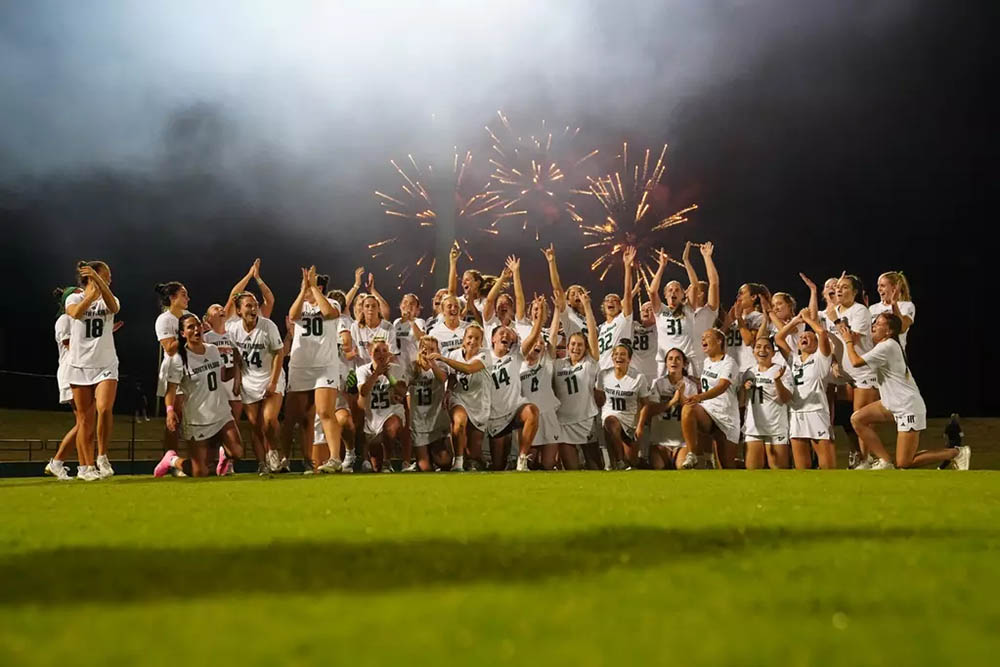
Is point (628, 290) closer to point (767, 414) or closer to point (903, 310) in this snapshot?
point (767, 414)

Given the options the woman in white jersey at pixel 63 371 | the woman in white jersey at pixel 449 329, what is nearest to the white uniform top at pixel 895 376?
the woman in white jersey at pixel 449 329

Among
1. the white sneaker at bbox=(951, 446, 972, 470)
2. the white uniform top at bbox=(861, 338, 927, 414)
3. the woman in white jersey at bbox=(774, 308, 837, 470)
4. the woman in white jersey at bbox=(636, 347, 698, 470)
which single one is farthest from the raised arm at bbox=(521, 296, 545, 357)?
the white sneaker at bbox=(951, 446, 972, 470)

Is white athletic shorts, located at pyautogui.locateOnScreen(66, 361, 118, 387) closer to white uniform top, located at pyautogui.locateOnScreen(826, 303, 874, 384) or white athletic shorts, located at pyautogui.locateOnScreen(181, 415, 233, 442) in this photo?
white athletic shorts, located at pyautogui.locateOnScreen(181, 415, 233, 442)

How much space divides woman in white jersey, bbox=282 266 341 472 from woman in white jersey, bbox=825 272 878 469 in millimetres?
5410

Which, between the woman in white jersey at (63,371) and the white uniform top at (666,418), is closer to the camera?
the woman in white jersey at (63,371)

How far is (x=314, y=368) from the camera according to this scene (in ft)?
35.2

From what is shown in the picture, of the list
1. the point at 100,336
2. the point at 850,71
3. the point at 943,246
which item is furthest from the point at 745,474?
the point at 850,71

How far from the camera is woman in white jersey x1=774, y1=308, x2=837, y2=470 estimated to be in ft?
37.5

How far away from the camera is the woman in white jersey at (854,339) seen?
11219 millimetres

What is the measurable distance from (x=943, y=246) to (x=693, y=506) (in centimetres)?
2474

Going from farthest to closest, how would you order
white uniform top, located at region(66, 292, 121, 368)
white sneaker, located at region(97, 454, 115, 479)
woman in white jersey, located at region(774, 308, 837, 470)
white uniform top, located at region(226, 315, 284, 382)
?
woman in white jersey, located at region(774, 308, 837, 470), white uniform top, located at region(226, 315, 284, 382), white uniform top, located at region(66, 292, 121, 368), white sneaker, located at region(97, 454, 115, 479)

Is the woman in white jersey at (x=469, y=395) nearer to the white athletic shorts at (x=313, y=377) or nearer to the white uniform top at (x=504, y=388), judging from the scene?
the white uniform top at (x=504, y=388)

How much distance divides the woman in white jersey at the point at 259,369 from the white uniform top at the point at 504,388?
230 cm

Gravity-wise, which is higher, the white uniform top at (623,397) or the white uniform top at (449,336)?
the white uniform top at (449,336)
